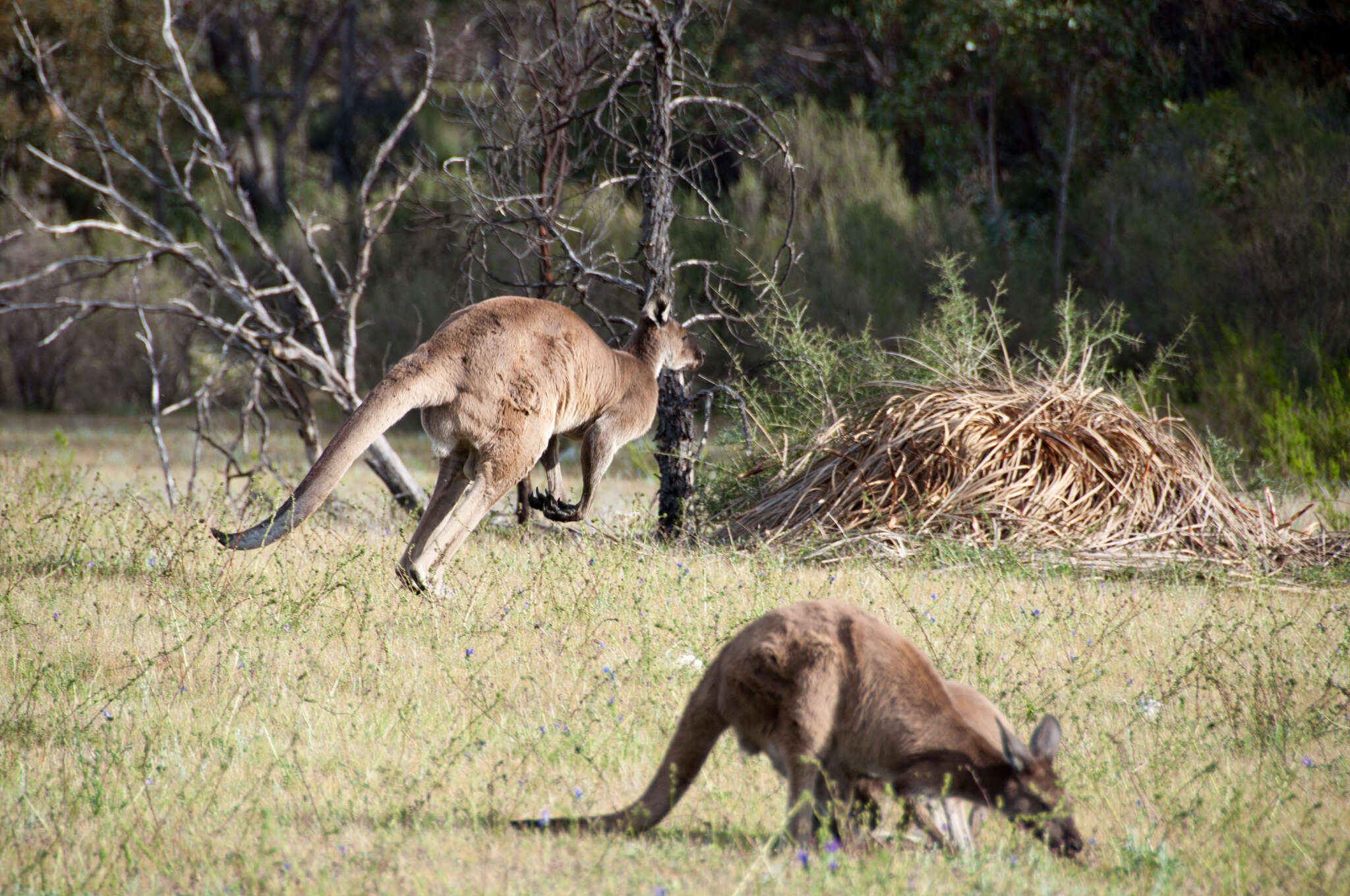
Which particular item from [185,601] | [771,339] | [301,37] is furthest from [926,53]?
[301,37]

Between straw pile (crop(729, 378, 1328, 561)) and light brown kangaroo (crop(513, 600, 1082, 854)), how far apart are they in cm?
369

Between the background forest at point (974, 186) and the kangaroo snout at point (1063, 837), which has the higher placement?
the kangaroo snout at point (1063, 837)

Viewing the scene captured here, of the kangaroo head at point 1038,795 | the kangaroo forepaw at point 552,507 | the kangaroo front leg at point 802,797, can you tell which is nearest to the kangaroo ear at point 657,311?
the kangaroo forepaw at point 552,507

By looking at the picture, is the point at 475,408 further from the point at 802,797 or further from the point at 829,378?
the point at 802,797

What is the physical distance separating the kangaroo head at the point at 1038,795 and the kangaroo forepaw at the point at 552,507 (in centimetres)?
402

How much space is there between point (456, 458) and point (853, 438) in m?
2.72

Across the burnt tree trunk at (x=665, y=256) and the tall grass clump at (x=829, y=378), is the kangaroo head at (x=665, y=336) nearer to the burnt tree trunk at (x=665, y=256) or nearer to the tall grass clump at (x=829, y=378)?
the burnt tree trunk at (x=665, y=256)

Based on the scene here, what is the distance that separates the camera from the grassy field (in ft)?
9.28

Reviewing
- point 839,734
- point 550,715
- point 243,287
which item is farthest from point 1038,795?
point 243,287

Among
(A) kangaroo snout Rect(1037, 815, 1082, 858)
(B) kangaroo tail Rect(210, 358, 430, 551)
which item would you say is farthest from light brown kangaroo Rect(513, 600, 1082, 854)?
(B) kangaroo tail Rect(210, 358, 430, 551)

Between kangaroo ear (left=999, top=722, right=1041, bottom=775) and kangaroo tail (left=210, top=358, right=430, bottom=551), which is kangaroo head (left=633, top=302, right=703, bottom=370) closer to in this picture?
kangaroo tail (left=210, top=358, right=430, bottom=551)

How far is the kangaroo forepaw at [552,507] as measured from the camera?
6562 mm

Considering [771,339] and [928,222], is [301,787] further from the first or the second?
[928,222]

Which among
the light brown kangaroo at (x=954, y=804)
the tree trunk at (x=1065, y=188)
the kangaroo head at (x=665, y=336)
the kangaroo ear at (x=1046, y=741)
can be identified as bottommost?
the tree trunk at (x=1065, y=188)
